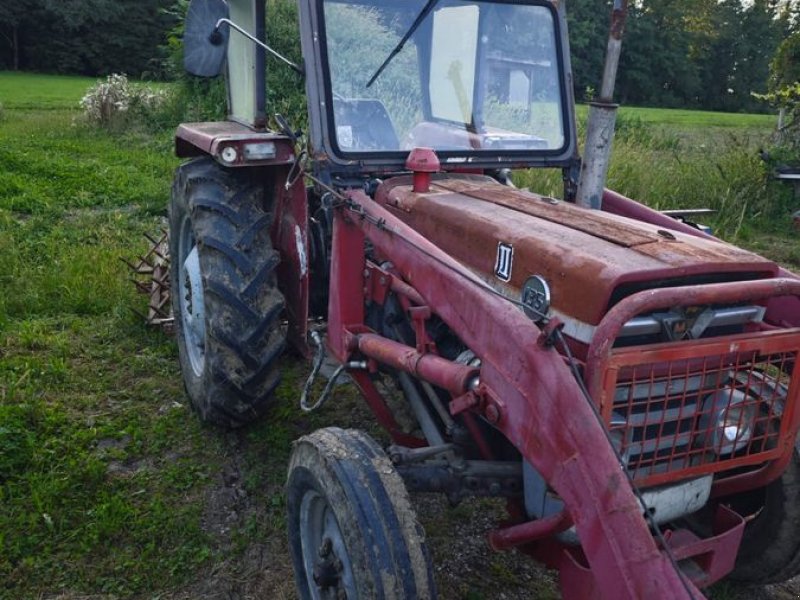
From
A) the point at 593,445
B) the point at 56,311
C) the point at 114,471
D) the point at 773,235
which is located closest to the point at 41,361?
the point at 56,311

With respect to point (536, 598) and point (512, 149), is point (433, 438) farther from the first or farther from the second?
point (512, 149)

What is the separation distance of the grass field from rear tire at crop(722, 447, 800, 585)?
0.22 m

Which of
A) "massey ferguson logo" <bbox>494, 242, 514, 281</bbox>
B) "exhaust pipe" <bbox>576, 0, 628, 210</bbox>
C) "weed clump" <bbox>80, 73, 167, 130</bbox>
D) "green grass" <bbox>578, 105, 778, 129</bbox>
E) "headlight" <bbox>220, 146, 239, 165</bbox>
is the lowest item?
"green grass" <bbox>578, 105, 778, 129</bbox>

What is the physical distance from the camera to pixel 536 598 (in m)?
2.92

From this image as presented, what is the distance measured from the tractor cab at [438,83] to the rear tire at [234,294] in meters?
0.52

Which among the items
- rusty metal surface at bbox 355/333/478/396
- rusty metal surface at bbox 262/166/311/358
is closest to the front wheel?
rusty metal surface at bbox 355/333/478/396

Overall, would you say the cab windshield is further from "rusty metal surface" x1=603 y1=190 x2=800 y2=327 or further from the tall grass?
the tall grass

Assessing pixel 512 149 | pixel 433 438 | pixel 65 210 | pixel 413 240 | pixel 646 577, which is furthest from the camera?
pixel 65 210

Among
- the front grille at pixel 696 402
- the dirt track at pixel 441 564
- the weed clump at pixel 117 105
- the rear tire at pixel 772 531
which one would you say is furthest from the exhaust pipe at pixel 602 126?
the weed clump at pixel 117 105

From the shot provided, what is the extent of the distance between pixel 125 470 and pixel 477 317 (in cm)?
215

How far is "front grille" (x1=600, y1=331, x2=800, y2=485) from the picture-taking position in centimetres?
204

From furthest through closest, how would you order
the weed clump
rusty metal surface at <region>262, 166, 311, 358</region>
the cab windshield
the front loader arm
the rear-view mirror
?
the weed clump → rusty metal surface at <region>262, 166, 311, 358</region> → the cab windshield → the rear-view mirror → the front loader arm

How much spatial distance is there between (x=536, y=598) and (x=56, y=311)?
3.84m

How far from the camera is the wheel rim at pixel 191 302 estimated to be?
145 inches
